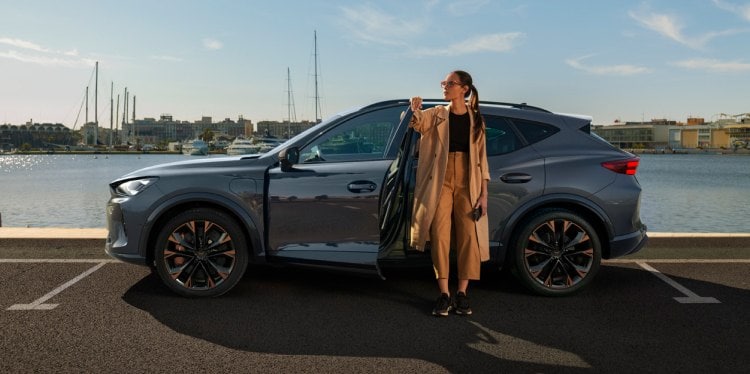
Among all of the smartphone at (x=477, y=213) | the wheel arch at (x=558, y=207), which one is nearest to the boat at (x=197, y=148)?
the wheel arch at (x=558, y=207)

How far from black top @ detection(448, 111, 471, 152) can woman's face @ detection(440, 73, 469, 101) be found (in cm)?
16

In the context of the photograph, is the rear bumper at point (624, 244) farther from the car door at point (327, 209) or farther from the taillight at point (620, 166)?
the car door at point (327, 209)

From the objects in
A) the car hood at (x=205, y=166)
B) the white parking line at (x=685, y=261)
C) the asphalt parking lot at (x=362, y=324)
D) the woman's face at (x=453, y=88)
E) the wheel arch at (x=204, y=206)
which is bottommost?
the asphalt parking lot at (x=362, y=324)

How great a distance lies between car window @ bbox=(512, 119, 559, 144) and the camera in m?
5.26

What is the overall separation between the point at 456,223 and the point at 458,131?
693mm

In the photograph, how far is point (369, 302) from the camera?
509 cm

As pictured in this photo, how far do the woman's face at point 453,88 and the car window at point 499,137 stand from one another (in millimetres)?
777

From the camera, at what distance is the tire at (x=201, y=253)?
16.6 ft

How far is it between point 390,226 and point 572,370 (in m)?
1.77

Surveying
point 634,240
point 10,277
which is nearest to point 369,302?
point 634,240

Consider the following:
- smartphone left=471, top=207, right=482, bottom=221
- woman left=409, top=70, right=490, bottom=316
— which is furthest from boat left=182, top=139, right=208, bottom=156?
smartphone left=471, top=207, right=482, bottom=221

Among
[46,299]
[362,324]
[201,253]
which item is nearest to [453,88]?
[362,324]

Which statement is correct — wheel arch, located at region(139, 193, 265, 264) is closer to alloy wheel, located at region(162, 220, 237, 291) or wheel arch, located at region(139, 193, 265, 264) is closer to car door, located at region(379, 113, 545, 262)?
alloy wheel, located at region(162, 220, 237, 291)

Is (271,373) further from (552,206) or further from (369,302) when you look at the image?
(552,206)
